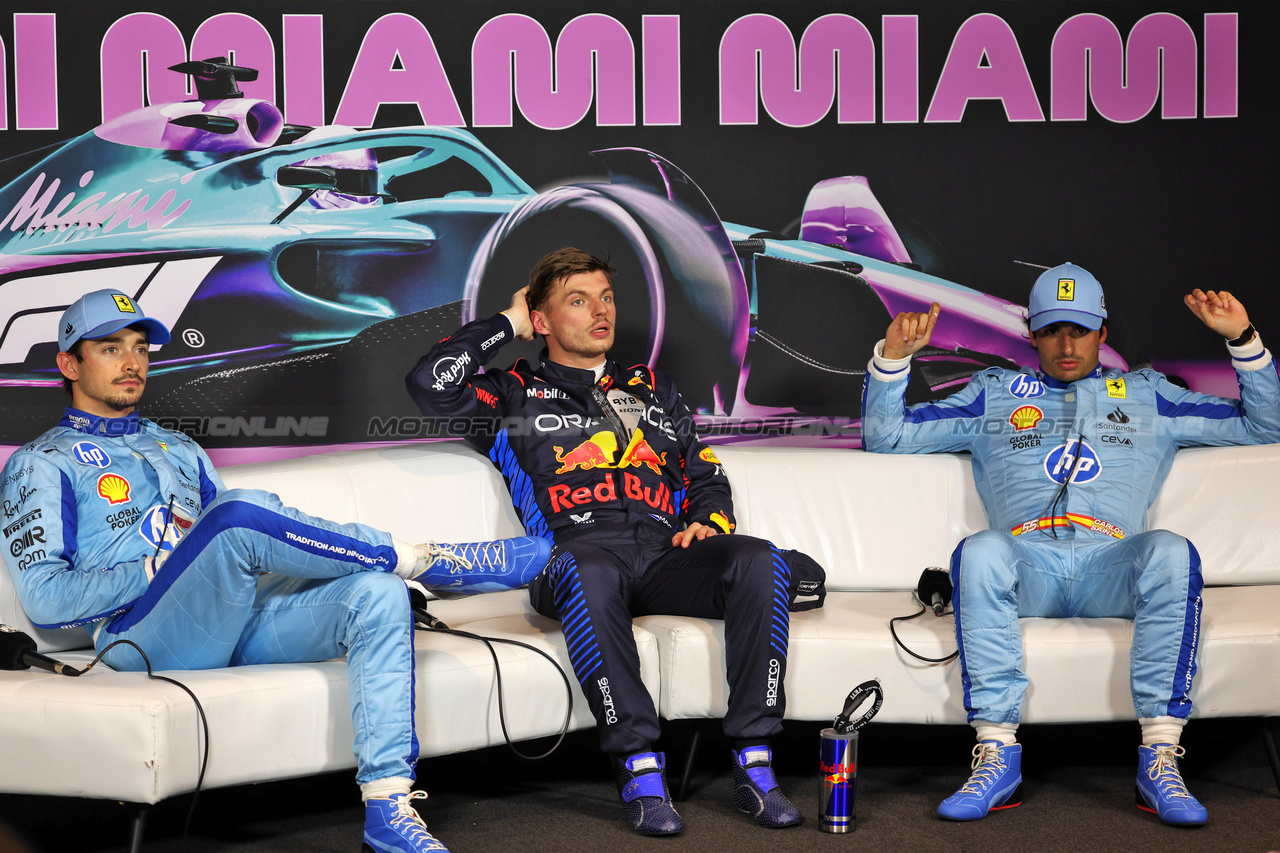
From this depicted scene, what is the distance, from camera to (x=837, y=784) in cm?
252

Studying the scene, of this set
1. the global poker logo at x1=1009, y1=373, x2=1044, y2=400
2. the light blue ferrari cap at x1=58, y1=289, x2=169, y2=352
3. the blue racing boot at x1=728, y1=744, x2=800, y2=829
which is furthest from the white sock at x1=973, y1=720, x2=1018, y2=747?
the light blue ferrari cap at x1=58, y1=289, x2=169, y2=352

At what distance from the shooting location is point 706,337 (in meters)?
4.09

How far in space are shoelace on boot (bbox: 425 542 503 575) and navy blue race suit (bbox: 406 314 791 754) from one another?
0.13 meters

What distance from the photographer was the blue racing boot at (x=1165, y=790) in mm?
2527

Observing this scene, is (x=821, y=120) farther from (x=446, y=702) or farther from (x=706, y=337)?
(x=446, y=702)

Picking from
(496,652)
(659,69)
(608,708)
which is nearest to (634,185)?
(659,69)

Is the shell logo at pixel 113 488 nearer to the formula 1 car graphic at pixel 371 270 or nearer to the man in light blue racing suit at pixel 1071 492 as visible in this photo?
the formula 1 car graphic at pixel 371 270

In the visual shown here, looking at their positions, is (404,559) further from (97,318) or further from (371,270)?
(371,270)

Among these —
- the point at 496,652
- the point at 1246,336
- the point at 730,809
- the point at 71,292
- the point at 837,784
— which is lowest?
the point at 730,809

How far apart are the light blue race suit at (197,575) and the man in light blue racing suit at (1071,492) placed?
1260 mm

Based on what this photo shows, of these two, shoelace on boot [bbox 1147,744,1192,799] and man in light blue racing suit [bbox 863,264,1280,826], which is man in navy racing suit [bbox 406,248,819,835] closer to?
man in light blue racing suit [bbox 863,264,1280,826]

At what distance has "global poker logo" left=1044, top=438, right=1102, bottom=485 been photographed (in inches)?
125

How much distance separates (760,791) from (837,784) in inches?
6.6

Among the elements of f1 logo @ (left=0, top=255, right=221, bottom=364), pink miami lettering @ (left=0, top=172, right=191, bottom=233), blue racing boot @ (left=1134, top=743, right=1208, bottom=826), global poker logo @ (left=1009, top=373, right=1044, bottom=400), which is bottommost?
blue racing boot @ (left=1134, top=743, right=1208, bottom=826)
